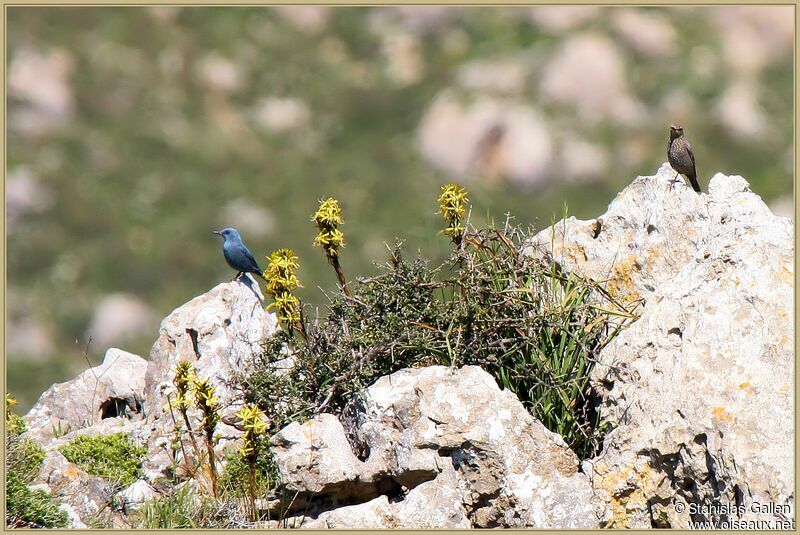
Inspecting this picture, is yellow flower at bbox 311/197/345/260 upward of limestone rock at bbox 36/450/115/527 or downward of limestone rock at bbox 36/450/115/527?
upward

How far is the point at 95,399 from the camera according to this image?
370 inches

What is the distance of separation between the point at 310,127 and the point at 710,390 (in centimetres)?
2726

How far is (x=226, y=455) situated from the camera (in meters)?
7.91

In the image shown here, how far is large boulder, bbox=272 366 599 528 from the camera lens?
273 inches

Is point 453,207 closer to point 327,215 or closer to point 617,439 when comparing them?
point 327,215

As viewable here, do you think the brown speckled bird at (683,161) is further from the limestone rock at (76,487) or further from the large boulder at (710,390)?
the limestone rock at (76,487)

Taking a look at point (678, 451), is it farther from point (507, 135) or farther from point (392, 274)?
point (507, 135)

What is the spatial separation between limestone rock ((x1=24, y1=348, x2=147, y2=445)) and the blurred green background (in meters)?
12.7

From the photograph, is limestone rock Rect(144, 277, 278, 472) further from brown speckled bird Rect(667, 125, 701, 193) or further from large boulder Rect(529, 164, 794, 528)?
brown speckled bird Rect(667, 125, 701, 193)

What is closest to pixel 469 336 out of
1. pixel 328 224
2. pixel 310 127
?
pixel 328 224

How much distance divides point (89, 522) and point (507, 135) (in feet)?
76.9

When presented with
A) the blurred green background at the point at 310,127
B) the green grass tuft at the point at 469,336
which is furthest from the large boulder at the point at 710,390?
the blurred green background at the point at 310,127

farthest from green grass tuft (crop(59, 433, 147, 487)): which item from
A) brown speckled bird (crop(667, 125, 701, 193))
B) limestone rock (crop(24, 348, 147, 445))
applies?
brown speckled bird (crop(667, 125, 701, 193))

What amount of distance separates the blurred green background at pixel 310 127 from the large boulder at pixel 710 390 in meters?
15.1
